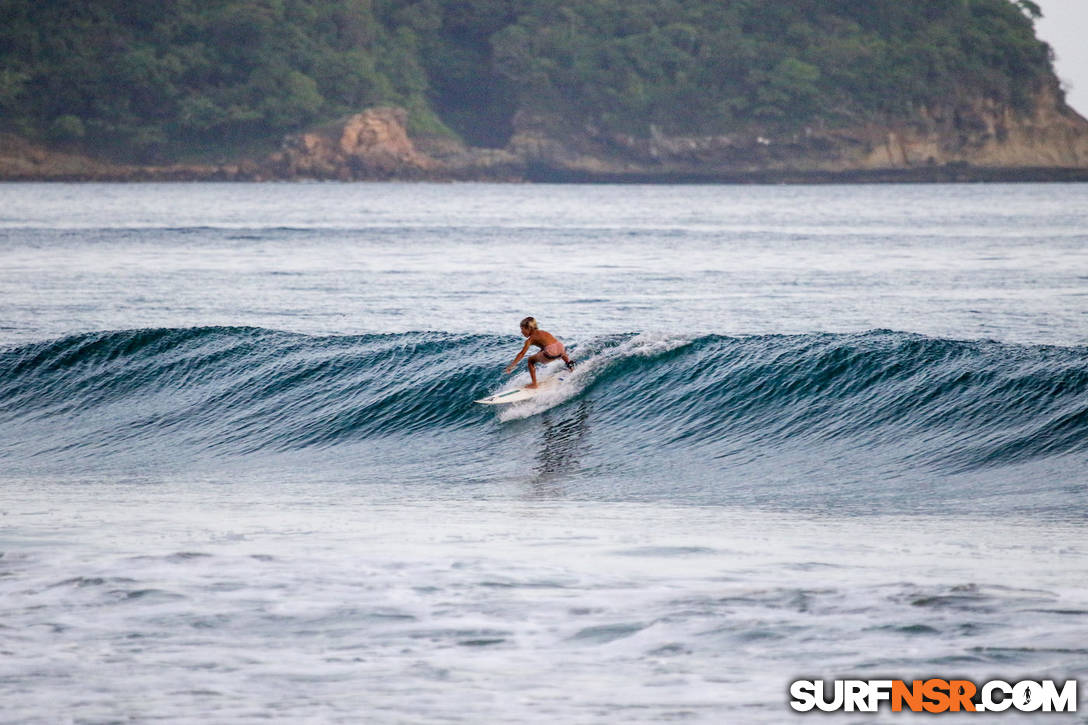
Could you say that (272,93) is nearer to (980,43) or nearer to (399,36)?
(399,36)

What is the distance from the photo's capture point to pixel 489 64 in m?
172

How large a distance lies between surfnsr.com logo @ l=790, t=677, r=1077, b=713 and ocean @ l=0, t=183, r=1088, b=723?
101mm

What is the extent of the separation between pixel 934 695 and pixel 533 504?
554 cm

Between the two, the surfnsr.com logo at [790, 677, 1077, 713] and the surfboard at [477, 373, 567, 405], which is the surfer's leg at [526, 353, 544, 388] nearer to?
the surfboard at [477, 373, 567, 405]

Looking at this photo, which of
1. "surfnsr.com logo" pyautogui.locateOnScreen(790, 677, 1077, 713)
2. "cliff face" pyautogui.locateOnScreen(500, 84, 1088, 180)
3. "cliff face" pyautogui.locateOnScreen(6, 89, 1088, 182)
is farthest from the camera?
"cliff face" pyautogui.locateOnScreen(500, 84, 1088, 180)

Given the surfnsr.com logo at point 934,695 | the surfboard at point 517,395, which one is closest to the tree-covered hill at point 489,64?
the surfboard at point 517,395

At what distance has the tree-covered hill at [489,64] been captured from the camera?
154875 mm

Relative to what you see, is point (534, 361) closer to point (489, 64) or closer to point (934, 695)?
point (934, 695)

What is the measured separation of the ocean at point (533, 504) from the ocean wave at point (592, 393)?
7cm

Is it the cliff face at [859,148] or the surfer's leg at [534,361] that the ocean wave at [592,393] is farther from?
the cliff face at [859,148]

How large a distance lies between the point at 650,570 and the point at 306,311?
2188 cm

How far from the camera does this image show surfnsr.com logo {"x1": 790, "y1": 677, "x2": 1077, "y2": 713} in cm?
673

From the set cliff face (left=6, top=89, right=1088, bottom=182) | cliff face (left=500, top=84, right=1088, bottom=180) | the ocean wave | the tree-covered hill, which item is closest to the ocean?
the ocean wave

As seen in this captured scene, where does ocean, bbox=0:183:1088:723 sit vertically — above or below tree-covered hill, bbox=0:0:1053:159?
below
